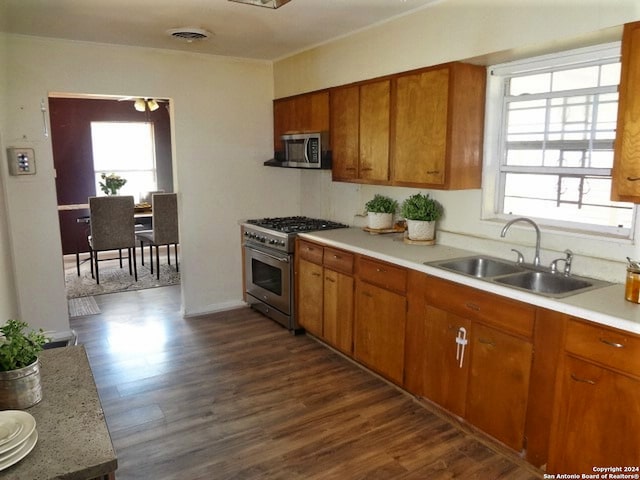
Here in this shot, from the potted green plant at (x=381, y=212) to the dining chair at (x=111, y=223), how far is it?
353cm

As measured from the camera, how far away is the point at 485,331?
2.46 m

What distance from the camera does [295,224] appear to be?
4.45 m

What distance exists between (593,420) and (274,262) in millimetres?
2766

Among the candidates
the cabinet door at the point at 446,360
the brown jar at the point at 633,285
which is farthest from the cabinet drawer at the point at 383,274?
the brown jar at the point at 633,285

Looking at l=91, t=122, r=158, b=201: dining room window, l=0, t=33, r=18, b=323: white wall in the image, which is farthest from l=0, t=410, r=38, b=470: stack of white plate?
l=91, t=122, r=158, b=201: dining room window

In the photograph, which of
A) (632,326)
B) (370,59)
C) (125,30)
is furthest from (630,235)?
(125,30)

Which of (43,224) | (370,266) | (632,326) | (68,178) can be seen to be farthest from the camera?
(68,178)

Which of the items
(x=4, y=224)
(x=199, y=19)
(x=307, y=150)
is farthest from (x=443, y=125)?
(x=4, y=224)

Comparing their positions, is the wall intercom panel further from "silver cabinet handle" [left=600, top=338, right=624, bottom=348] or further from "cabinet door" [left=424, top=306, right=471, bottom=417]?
"silver cabinet handle" [left=600, top=338, right=624, bottom=348]

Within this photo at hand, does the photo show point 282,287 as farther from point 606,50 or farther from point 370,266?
point 606,50

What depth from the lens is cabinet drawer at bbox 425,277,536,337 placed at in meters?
2.27

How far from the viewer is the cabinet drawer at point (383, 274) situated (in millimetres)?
2985

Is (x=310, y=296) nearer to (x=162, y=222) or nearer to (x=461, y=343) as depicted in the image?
(x=461, y=343)

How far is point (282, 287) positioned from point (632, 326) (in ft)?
9.24
